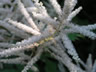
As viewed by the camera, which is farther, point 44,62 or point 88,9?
point 88,9

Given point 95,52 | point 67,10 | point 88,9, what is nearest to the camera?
point 67,10

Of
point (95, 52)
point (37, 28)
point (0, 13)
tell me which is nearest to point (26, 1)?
point (0, 13)

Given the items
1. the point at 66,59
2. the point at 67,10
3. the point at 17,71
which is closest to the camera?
the point at 67,10

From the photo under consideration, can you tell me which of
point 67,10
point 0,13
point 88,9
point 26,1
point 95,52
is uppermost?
point 88,9

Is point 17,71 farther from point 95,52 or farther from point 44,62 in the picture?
point 95,52

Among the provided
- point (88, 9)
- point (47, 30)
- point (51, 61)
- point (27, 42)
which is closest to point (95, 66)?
point (51, 61)

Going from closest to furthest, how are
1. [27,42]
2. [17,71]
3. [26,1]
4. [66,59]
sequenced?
[27,42]
[66,59]
[17,71]
[26,1]

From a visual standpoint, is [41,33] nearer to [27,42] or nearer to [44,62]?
[27,42]

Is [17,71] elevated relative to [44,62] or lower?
lower

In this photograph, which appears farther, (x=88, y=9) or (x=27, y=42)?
(x=88, y=9)
